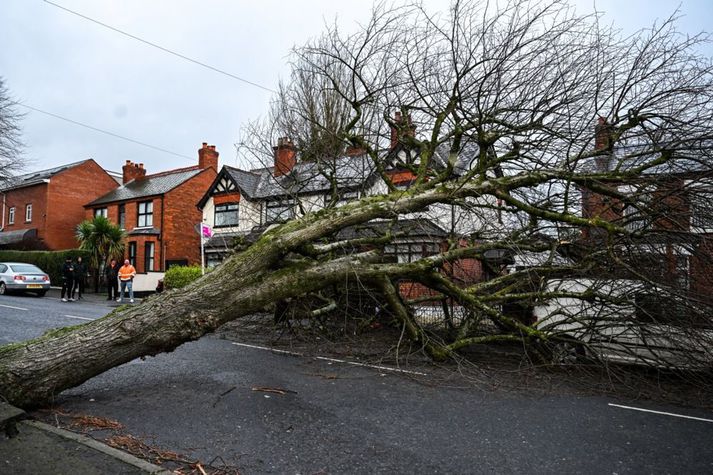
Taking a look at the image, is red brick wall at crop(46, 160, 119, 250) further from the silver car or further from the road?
the road

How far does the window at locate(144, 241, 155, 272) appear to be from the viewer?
2614cm

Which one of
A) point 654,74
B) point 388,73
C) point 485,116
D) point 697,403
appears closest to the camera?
point 697,403

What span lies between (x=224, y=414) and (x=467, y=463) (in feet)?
7.68

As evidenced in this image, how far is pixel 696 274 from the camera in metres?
6.01

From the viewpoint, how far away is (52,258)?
24.2 meters

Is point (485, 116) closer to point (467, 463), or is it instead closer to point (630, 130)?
point (630, 130)

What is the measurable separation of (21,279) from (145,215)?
34.8ft

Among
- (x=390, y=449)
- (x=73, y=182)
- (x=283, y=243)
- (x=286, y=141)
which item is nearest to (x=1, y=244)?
(x=73, y=182)

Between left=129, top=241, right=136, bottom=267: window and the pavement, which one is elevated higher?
left=129, top=241, right=136, bottom=267: window

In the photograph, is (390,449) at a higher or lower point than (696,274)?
lower

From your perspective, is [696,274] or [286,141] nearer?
[696,274]

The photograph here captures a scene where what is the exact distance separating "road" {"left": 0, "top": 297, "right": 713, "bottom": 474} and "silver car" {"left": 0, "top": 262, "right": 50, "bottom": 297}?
51.4 feet

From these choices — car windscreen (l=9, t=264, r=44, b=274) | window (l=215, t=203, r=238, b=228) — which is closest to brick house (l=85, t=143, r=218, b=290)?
window (l=215, t=203, r=238, b=228)

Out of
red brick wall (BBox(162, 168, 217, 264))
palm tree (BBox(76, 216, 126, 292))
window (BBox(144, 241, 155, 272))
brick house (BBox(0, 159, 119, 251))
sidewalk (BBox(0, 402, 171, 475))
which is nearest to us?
sidewalk (BBox(0, 402, 171, 475))
